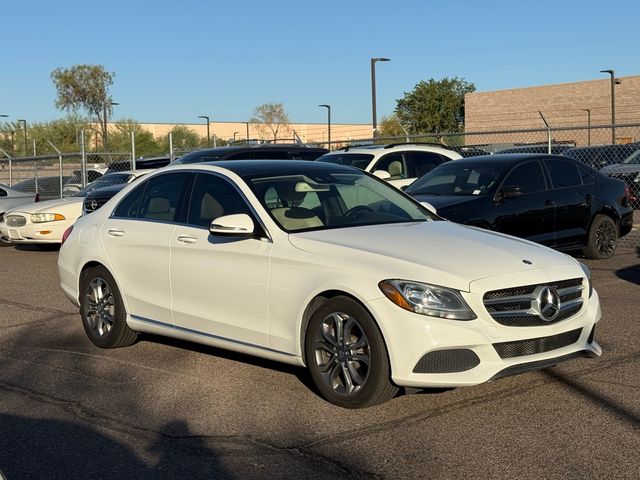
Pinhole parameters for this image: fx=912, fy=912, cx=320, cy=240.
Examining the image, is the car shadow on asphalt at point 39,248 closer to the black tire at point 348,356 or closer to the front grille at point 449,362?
the black tire at point 348,356

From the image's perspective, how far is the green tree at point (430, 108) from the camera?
66312 mm

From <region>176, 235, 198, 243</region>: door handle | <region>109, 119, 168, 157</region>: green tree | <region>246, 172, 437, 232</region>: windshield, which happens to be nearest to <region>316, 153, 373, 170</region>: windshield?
<region>246, 172, 437, 232</region>: windshield

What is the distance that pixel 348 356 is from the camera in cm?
557

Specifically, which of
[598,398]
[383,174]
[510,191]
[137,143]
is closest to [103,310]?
[598,398]

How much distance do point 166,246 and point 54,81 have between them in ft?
195

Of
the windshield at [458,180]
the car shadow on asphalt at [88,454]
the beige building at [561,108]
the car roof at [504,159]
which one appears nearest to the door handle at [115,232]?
the car shadow on asphalt at [88,454]

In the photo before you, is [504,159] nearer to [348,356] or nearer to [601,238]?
[601,238]

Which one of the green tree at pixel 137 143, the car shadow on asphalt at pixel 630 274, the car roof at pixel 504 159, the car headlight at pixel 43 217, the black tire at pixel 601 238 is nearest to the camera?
the car shadow on asphalt at pixel 630 274

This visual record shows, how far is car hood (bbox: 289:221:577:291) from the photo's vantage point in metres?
5.39

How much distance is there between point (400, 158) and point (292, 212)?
29.2 ft

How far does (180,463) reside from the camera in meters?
4.73

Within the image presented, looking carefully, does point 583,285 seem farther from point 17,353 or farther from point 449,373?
point 17,353

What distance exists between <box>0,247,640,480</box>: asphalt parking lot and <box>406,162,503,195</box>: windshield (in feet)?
13.2

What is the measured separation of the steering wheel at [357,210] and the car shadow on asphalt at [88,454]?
1.97m
